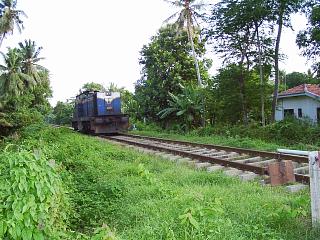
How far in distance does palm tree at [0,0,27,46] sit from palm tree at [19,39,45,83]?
1560cm

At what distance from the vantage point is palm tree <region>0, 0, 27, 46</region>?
36.9m

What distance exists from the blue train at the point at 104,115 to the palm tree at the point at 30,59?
1226 inches

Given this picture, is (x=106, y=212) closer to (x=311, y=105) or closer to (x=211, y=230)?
(x=211, y=230)

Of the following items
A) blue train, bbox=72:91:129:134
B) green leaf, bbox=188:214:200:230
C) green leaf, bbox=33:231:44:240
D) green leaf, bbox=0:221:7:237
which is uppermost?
blue train, bbox=72:91:129:134

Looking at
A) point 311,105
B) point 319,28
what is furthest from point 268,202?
point 311,105

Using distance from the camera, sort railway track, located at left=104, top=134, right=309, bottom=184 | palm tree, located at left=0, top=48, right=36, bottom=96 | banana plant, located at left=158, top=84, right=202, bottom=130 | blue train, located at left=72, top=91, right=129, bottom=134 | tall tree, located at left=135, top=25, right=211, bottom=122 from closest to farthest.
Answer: railway track, located at left=104, top=134, right=309, bottom=184
blue train, located at left=72, top=91, right=129, bottom=134
banana plant, located at left=158, top=84, right=202, bottom=130
tall tree, located at left=135, top=25, right=211, bottom=122
palm tree, located at left=0, top=48, right=36, bottom=96

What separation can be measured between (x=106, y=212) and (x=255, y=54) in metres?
17.1

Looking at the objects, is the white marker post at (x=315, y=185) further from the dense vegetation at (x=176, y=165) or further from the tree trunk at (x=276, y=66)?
the tree trunk at (x=276, y=66)

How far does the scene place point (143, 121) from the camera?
33.8 metres

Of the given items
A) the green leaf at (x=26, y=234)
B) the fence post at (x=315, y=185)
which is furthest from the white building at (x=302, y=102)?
the green leaf at (x=26, y=234)

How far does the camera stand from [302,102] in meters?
25.4

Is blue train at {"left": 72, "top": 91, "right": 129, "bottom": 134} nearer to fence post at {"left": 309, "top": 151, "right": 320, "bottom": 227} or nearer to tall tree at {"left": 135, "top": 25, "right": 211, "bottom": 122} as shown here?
tall tree at {"left": 135, "top": 25, "right": 211, "bottom": 122}

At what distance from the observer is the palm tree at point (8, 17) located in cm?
3694

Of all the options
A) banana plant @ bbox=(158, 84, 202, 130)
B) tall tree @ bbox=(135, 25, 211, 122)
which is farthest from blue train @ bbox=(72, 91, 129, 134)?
tall tree @ bbox=(135, 25, 211, 122)
